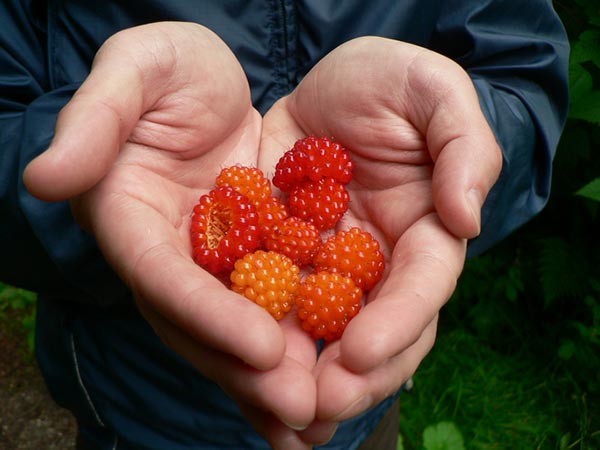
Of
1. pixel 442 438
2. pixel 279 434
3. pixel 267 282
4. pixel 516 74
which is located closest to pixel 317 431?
pixel 279 434

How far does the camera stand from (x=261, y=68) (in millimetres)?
1402

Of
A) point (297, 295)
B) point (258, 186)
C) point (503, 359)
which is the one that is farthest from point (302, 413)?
point (503, 359)

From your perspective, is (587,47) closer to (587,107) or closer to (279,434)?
(587,107)

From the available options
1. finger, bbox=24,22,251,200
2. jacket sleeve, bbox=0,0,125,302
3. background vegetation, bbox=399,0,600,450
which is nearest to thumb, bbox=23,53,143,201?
finger, bbox=24,22,251,200

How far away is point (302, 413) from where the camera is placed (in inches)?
32.8

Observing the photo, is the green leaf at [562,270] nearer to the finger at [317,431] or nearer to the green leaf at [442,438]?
the green leaf at [442,438]

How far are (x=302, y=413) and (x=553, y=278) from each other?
165 centimetres

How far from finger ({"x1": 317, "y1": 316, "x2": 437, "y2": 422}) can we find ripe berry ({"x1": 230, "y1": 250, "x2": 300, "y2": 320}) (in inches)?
9.6

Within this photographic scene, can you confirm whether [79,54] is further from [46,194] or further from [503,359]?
[503,359]

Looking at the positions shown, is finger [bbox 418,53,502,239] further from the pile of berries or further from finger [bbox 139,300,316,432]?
finger [bbox 139,300,316,432]

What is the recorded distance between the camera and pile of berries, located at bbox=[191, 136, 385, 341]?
45.8 inches

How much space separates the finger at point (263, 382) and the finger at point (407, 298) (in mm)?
80

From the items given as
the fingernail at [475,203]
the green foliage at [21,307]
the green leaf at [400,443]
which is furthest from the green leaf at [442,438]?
the green foliage at [21,307]

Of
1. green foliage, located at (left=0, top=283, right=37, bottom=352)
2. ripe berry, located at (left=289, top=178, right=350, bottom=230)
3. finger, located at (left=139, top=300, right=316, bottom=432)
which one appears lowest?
green foliage, located at (left=0, top=283, right=37, bottom=352)
